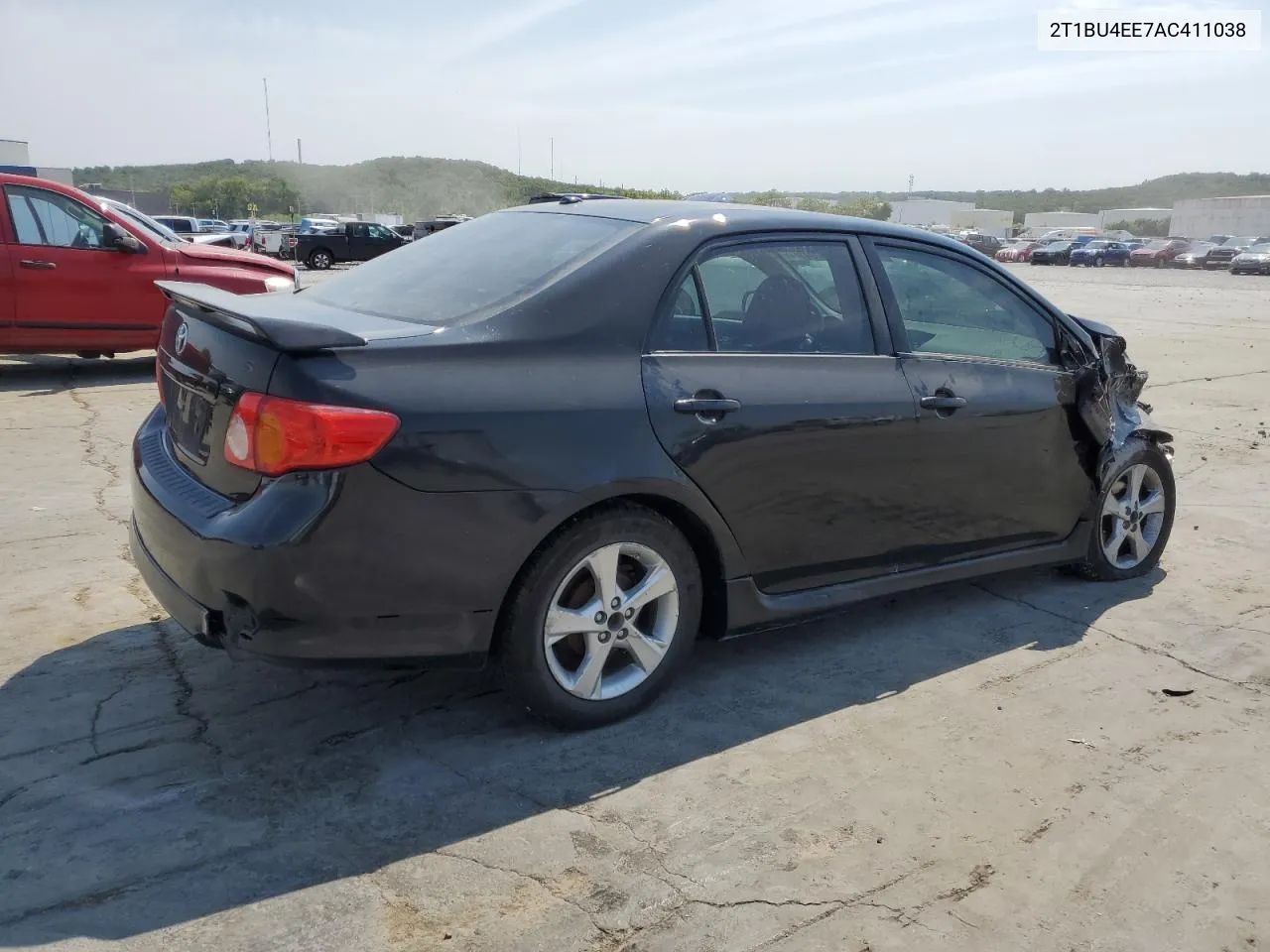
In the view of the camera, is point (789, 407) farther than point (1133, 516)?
→ No

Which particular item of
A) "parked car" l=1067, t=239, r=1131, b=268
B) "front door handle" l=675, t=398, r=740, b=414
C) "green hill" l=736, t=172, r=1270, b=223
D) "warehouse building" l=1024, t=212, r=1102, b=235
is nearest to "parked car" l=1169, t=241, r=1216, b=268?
"parked car" l=1067, t=239, r=1131, b=268

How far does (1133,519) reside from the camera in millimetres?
5246

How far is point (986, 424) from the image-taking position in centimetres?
446

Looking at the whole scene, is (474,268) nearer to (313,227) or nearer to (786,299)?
(786,299)

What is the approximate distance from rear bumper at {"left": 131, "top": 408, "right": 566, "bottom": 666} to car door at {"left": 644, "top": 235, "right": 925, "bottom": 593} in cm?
72

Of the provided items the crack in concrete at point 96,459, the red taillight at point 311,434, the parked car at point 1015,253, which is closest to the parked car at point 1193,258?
the parked car at point 1015,253

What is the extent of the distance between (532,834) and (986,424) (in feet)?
8.29

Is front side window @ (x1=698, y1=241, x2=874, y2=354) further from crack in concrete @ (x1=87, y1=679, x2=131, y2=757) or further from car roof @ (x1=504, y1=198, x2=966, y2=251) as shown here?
crack in concrete @ (x1=87, y1=679, x2=131, y2=757)

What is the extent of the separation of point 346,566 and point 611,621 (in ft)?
2.93

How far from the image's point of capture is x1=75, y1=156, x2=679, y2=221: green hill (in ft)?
379

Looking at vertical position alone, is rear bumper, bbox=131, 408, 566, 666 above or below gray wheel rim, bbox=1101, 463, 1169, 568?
above

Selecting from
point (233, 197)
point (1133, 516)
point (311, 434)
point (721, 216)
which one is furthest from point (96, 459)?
point (233, 197)

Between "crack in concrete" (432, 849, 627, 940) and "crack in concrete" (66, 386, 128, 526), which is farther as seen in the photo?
"crack in concrete" (66, 386, 128, 526)

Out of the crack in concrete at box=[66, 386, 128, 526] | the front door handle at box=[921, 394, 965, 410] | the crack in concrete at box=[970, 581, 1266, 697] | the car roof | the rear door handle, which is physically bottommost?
the crack in concrete at box=[970, 581, 1266, 697]
